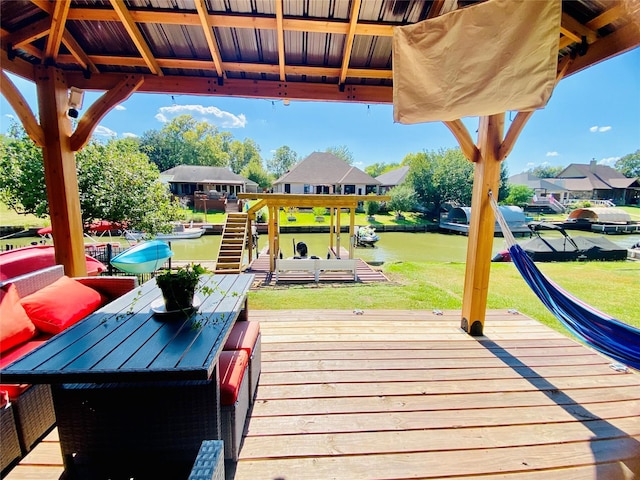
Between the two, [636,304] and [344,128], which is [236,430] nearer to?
[636,304]

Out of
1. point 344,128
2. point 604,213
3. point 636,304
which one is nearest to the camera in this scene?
point 636,304

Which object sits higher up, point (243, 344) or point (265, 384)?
point (243, 344)

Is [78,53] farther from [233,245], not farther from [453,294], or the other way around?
[233,245]

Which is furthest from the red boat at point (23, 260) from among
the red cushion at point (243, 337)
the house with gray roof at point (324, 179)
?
the house with gray roof at point (324, 179)

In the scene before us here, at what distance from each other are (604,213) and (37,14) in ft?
91.2

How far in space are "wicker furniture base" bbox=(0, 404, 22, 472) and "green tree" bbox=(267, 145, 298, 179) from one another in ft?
151

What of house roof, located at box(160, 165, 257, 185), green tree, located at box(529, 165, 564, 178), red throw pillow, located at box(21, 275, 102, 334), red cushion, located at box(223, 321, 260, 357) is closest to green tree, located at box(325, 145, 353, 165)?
house roof, located at box(160, 165, 257, 185)

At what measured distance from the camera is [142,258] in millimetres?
Result: 4113

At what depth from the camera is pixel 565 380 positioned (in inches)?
87.3

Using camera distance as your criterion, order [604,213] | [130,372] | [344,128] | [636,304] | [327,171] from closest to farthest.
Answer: [130,372]
[636,304]
[604,213]
[327,171]
[344,128]

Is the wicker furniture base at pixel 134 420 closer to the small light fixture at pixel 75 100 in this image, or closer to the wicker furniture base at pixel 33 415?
the wicker furniture base at pixel 33 415

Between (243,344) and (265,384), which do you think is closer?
(243,344)

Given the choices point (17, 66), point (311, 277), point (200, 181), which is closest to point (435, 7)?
point (17, 66)

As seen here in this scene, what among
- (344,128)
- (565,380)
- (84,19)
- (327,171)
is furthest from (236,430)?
(344,128)
